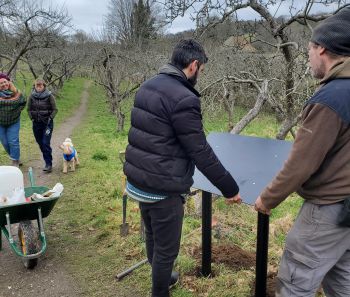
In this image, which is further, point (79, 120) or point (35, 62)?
point (35, 62)

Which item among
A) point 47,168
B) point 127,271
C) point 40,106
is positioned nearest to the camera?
point 127,271

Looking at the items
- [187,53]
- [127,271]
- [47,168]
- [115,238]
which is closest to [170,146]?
[187,53]

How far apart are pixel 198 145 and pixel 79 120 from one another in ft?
48.4

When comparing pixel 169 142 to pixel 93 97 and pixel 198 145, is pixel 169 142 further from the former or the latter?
pixel 93 97

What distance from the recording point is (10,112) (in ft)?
22.2

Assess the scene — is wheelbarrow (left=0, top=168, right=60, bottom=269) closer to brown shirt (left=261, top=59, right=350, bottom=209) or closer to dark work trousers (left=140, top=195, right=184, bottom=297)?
dark work trousers (left=140, top=195, right=184, bottom=297)

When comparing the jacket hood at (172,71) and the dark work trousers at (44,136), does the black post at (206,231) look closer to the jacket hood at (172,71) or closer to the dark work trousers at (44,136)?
the jacket hood at (172,71)

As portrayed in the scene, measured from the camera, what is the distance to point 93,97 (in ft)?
89.2

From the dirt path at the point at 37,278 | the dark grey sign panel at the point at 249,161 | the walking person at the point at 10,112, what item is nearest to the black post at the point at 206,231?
the dark grey sign panel at the point at 249,161

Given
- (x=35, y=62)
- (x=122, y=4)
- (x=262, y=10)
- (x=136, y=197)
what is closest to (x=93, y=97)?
(x=35, y=62)

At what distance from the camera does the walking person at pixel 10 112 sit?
666cm

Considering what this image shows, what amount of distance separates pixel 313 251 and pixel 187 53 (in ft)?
4.74

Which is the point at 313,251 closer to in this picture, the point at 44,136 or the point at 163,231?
the point at 163,231

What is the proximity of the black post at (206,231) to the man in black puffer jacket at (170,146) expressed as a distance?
1.81ft
